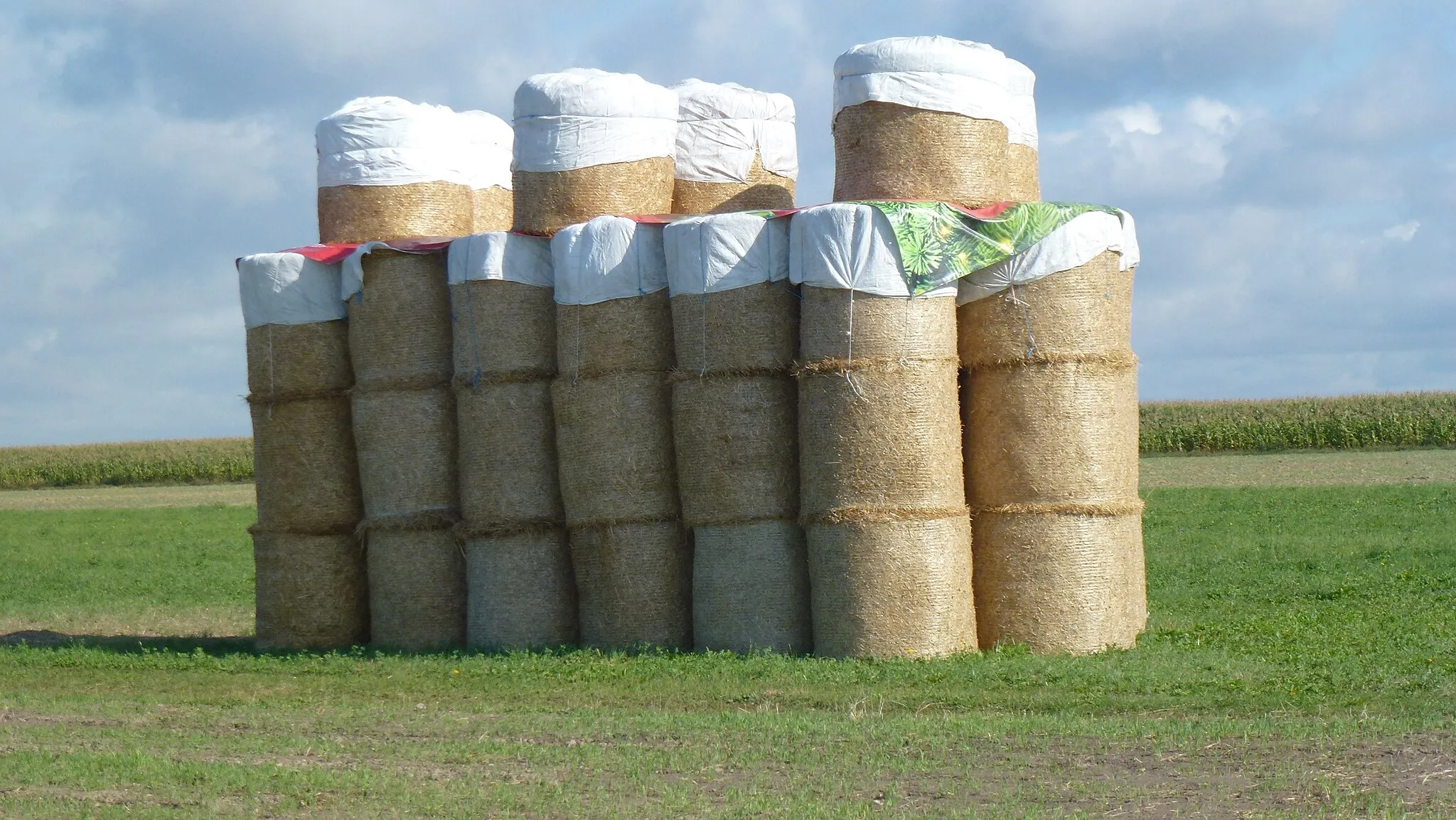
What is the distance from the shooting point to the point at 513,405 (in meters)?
12.4

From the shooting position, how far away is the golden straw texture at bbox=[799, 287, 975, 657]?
427 inches

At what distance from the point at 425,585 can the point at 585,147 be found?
3.78 meters

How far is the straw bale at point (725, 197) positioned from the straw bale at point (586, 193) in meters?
0.93

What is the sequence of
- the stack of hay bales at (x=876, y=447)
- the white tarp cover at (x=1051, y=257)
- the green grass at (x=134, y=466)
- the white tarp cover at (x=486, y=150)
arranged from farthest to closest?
the green grass at (x=134, y=466) → the white tarp cover at (x=486, y=150) → the white tarp cover at (x=1051, y=257) → the stack of hay bales at (x=876, y=447)

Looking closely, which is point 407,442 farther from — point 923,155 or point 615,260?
point 923,155

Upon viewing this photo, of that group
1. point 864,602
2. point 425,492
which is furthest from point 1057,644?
point 425,492

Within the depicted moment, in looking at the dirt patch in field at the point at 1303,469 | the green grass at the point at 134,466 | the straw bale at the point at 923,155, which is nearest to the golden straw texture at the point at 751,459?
the straw bale at the point at 923,155

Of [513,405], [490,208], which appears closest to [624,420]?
[513,405]

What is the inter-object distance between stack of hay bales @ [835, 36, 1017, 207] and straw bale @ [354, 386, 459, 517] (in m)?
3.87

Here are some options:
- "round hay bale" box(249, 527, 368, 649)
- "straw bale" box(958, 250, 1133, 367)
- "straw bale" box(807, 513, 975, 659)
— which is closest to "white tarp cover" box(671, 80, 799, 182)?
"straw bale" box(958, 250, 1133, 367)

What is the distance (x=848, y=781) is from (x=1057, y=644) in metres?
4.36

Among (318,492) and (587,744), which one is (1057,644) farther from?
(318,492)

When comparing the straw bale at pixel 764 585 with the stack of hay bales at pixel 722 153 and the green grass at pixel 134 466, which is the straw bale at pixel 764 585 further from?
the green grass at pixel 134 466

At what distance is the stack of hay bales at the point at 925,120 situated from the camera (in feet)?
38.0
